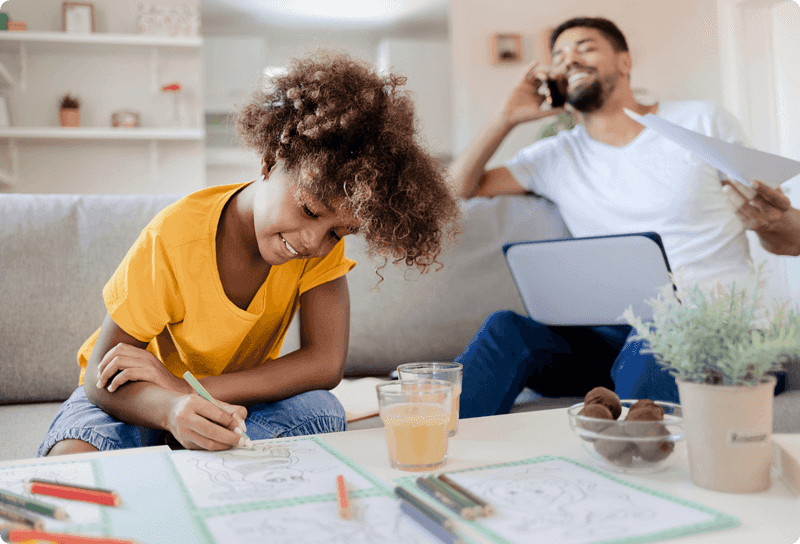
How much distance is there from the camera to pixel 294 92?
3.03 feet

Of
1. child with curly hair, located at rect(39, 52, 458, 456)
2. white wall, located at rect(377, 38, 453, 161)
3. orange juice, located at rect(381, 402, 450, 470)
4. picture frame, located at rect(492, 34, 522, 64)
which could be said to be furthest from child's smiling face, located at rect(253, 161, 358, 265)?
white wall, located at rect(377, 38, 453, 161)

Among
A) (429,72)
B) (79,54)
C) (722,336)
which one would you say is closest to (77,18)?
(79,54)

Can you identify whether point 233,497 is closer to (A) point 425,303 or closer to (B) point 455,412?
(B) point 455,412

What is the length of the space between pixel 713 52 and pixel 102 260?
3563 millimetres

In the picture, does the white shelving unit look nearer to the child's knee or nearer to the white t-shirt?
the white t-shirt

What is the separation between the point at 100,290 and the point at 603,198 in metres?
1.22

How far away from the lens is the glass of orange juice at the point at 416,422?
2.06 ft

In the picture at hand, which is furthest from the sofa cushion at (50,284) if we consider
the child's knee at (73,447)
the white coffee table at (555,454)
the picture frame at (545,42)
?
the picture frame at (545,42)

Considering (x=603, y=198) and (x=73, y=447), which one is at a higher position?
(x=603, y=198)

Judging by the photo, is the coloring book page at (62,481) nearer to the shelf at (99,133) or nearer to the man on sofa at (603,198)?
the man on sofa at (603,198)

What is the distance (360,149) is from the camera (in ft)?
2.96

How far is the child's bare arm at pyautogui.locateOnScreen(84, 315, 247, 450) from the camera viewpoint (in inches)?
28.0

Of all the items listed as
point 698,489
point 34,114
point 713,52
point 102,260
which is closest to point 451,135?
point 713,52

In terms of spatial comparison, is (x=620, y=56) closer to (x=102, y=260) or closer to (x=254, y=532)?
(x=102, y=260)
